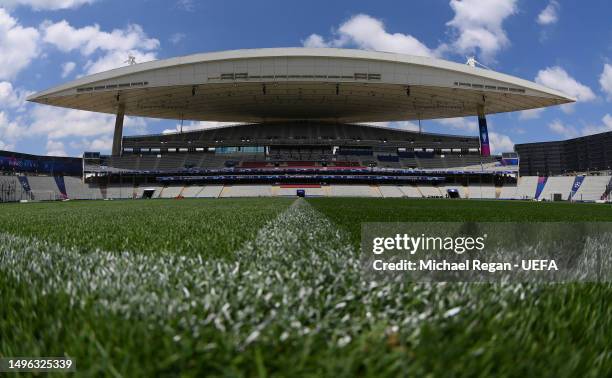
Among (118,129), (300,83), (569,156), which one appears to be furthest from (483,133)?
(118,129)

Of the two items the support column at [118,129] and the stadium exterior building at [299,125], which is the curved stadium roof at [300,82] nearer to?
the stadium exterior building at [299,125]

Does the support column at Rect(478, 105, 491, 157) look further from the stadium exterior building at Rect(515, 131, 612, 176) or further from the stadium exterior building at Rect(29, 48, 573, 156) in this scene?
the stadium exterior building at Rect(515, 131, 612, 176)

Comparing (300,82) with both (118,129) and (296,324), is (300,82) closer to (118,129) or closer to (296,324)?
(118,129)

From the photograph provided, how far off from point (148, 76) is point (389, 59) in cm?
2622

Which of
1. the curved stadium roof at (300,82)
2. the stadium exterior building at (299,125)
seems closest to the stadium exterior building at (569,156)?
the stadium exterior building at (299,125)

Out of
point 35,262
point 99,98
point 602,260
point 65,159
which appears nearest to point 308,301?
point 35,262

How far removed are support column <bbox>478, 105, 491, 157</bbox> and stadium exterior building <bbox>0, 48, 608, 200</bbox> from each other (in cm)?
19

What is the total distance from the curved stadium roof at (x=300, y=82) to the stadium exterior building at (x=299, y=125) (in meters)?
0.12

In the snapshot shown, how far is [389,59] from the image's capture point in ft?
128

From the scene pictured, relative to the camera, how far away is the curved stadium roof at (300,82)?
1535 inches

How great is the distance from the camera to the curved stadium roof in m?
39.0

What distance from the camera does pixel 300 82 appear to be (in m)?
39.7

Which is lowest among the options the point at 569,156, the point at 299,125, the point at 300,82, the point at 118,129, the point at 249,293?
the point at 249,293

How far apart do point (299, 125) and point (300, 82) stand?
1998 cm
